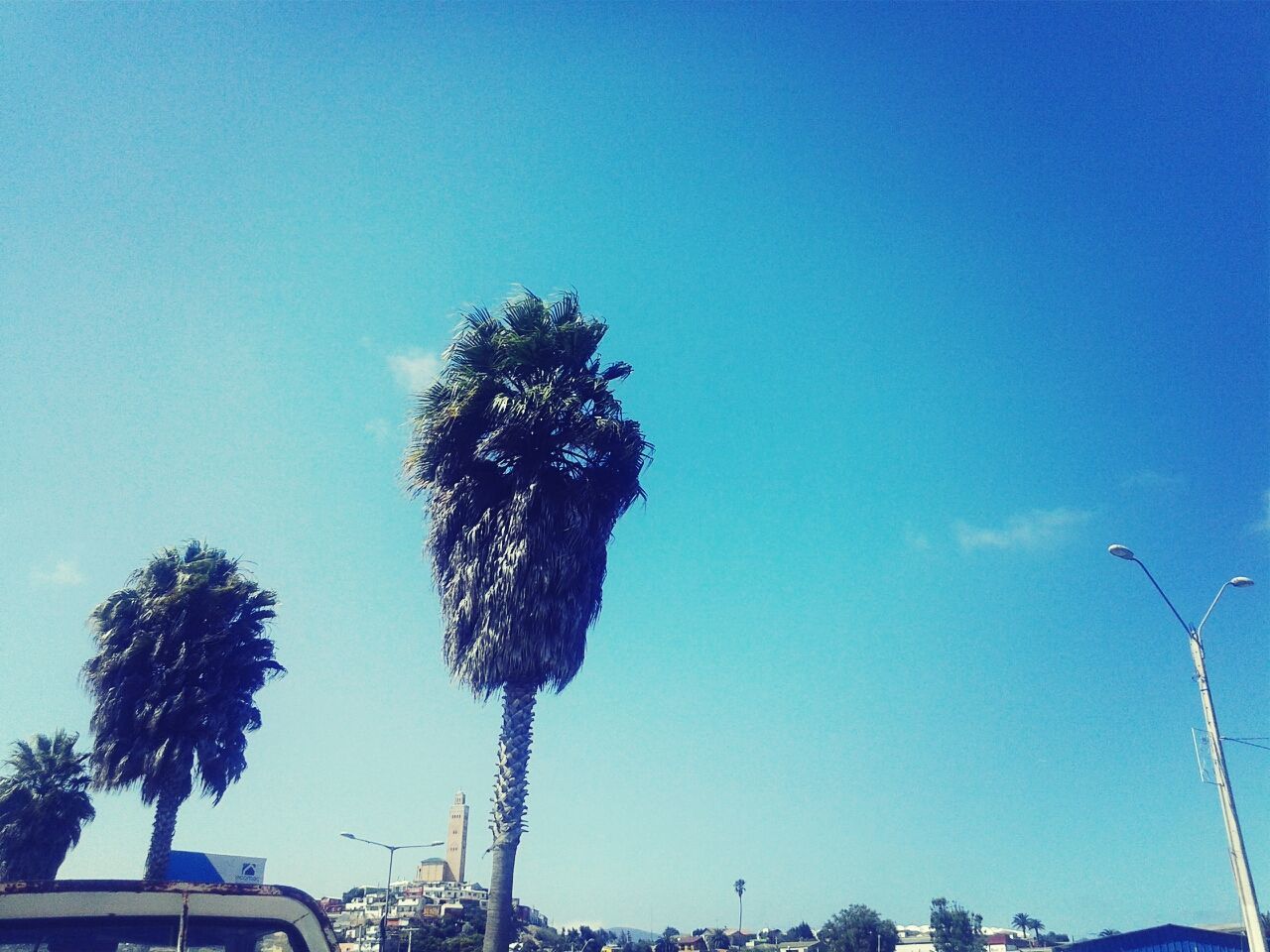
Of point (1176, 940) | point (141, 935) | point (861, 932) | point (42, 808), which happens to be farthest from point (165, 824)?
point (861, 932)

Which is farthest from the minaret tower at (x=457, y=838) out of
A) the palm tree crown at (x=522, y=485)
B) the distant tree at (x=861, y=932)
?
the palm tree crown at (x=522, y=485)

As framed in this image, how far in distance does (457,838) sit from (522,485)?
188121 millimetres

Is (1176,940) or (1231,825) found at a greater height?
(1231,825)

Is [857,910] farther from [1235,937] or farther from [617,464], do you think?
[617,464]

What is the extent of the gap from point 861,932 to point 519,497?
403ft

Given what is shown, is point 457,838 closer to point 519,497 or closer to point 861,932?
point 861,932

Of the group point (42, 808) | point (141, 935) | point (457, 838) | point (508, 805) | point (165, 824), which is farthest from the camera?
point (457, 838)

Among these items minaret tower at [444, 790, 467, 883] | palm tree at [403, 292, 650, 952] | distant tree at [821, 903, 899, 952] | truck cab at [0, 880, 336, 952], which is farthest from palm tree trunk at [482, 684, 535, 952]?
minaret tower at [444, 790, 467, 883]

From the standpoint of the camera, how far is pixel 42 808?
3162 cm

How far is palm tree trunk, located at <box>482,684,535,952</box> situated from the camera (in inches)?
564

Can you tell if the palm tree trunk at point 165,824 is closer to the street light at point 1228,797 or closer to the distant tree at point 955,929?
the street light at point 1228,797

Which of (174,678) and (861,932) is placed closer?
(174,678)

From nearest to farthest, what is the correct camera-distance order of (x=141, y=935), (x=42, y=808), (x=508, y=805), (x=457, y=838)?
Result: 1. (x=141, y=935)
2. (x=508, y=805)
3. (x=42, y=808)
4. (x=457, y=838)

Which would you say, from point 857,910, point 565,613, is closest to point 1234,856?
point 565,613
